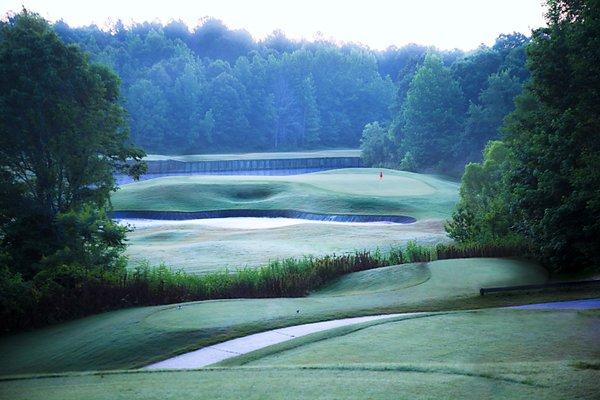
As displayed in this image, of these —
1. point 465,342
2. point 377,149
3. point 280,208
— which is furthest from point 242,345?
point 377,149

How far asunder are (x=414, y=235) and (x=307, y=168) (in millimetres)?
52091

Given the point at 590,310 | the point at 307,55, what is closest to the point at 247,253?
the point at 590,310

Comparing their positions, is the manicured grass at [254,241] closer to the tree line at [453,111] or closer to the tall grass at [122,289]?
the tall grass at [122,289]

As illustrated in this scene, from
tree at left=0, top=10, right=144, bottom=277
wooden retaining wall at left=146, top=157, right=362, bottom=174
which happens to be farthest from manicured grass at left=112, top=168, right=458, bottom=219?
tree at left=0, top=10, right=144, bottom=277

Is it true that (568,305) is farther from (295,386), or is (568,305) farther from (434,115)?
(434,115)

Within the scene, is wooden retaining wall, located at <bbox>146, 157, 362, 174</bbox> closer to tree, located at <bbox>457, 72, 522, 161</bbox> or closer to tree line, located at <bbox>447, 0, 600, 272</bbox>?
tree, located at <bbox>457, 72, 522, 161</bbox>

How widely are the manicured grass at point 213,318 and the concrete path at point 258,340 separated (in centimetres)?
36

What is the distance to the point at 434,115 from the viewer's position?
7525 centimetres

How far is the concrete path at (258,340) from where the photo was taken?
1203cm

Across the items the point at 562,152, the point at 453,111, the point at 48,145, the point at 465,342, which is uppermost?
the point at 453,111

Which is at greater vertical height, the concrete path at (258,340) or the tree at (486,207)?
the tree at (486,207)

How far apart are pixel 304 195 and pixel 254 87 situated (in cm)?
7053

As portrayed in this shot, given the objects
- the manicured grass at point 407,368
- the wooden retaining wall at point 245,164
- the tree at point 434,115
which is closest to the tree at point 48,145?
the manicured grass at point 407,368

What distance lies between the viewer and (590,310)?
43.5ft
